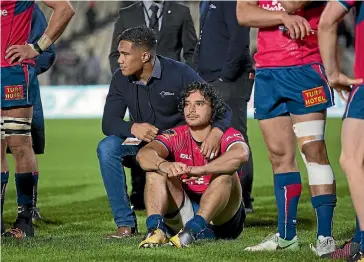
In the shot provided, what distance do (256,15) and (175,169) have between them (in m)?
1.16

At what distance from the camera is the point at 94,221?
8.88 m

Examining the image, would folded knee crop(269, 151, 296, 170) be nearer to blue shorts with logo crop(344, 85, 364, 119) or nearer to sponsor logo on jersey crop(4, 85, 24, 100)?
blue shorts with logo crop(344, 85, 364, 119)

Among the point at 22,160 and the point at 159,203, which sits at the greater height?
the point at 22,160

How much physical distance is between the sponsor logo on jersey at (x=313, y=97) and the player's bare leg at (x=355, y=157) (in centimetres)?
74

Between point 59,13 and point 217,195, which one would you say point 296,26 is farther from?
point 59,13

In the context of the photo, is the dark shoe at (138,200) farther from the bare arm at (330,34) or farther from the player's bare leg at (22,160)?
the bare arm at (330,34)

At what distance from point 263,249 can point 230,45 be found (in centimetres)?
312

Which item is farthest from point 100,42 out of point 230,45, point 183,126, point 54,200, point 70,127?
point 183,126

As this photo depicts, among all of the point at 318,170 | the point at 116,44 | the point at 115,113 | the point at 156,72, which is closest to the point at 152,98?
the point at 156,72

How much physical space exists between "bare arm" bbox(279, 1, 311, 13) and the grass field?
5.03ft

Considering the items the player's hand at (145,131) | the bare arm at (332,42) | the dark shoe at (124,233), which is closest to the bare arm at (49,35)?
the player's hand at (145,131)

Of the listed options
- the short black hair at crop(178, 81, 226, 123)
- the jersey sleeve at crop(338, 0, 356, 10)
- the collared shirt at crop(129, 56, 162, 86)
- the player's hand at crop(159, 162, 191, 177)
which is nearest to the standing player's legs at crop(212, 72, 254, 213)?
the collared shirt at crop(129, 56, 162, 86)

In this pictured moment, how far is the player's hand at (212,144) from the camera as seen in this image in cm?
690

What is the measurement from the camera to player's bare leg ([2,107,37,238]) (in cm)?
750
